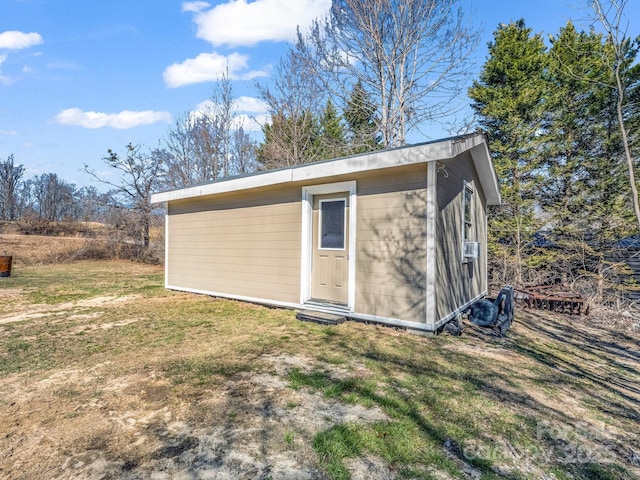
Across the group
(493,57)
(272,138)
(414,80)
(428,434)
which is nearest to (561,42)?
(493,57)

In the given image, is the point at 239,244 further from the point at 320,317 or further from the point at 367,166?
the point at 367,166

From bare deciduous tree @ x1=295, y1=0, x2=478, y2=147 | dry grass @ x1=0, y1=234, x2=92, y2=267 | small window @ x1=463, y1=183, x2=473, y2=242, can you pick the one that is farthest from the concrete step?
dry grass @ x1=0, y1=234, x2=92, y2=267

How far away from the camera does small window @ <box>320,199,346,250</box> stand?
→ 545cm

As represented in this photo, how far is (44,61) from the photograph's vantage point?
29.9 feet

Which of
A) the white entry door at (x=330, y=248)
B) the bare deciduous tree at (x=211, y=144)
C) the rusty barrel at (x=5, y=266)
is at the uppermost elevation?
the bare deciduous tree at (x=211, y=144)

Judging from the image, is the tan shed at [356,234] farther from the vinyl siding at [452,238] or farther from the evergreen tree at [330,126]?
the evergreen tree at [330,126]

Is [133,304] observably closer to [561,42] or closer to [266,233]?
[266,233]

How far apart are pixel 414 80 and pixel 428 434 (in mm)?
10857

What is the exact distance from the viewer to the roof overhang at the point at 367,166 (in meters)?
4.37

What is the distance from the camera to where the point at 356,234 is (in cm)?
514

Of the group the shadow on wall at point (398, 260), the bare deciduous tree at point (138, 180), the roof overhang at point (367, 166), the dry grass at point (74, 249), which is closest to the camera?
the roof overhang at point (367, 166)

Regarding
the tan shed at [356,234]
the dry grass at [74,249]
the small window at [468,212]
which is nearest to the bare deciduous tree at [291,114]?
the dry grass at [74,249]

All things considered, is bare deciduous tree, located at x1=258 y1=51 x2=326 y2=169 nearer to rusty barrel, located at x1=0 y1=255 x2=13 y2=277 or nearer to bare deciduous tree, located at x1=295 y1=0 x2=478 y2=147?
bare deciduous tree, located at x1=295 y1=0 x2=478 y2=147

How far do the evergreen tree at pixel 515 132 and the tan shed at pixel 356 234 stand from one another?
3007mm
